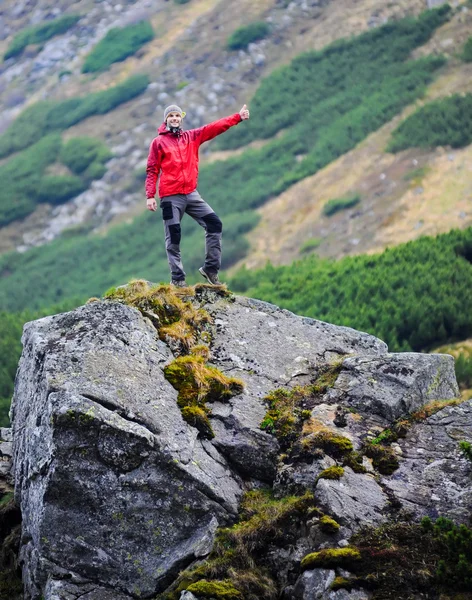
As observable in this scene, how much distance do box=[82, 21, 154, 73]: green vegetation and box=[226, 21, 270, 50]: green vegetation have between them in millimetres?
8458

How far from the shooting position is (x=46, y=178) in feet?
176

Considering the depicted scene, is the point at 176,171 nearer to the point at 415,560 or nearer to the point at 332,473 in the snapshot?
the point at 332,473

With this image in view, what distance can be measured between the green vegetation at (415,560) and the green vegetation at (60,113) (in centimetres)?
5208

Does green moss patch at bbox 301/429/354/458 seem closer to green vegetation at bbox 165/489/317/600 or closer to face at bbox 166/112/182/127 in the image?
green vegetation at bbox 165/489/317/600

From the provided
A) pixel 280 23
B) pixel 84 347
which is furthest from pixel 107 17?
pixel 84 347

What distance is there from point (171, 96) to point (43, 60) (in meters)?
18.5

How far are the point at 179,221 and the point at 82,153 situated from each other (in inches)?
1721

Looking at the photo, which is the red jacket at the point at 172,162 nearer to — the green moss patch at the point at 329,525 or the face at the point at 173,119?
Result: the face at the point at 173,119

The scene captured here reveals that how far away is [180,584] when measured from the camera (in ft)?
28.4

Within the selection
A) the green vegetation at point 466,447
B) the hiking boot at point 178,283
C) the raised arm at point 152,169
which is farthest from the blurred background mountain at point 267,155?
the green vegetation at point 466,447

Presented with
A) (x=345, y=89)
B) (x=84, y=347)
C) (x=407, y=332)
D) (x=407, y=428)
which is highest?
(x=84, y=347)

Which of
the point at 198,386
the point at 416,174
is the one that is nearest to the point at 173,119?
the point at 198,386

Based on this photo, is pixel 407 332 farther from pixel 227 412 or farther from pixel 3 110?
pixel 3 110

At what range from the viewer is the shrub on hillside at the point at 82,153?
2110 inches
